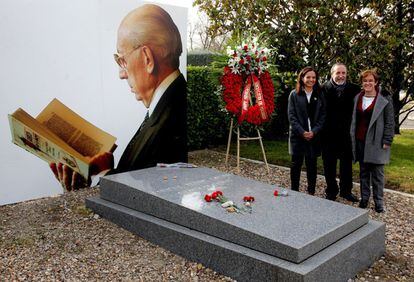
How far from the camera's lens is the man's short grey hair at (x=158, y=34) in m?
6.84

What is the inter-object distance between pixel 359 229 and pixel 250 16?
7490 mm

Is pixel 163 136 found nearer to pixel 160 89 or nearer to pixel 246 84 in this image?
pixel 160 89

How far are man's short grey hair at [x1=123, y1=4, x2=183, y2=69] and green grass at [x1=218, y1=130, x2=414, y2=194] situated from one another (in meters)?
2.92

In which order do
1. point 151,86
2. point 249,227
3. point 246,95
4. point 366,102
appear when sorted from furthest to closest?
1. point 246,95
2. point 151,86
3. point 366,102
4. point 249,227

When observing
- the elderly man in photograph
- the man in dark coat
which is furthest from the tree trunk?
A: the elderly man in photograph

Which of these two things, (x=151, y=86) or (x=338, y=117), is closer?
(x=338, y=117)

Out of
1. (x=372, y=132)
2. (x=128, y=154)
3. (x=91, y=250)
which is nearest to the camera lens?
(x=91, y=250)

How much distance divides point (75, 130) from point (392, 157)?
20.7ft

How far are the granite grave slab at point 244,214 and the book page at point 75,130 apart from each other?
4.24 feet

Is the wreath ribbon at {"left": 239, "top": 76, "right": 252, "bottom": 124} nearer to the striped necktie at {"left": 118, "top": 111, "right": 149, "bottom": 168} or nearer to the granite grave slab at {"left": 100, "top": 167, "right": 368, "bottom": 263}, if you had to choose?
the striped necktie at {"left": 118, "top": 111, "right": 149, "bottom": 168}

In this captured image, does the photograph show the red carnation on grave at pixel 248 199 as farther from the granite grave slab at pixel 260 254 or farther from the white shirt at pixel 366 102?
the white shirt at pixel 366 102

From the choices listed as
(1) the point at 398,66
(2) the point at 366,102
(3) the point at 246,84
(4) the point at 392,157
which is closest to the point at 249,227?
(2) the point at 366,102

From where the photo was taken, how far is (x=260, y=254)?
3.68m

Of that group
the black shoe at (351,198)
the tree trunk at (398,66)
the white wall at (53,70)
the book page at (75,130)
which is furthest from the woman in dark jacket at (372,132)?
the tree trunk at (398,66)
